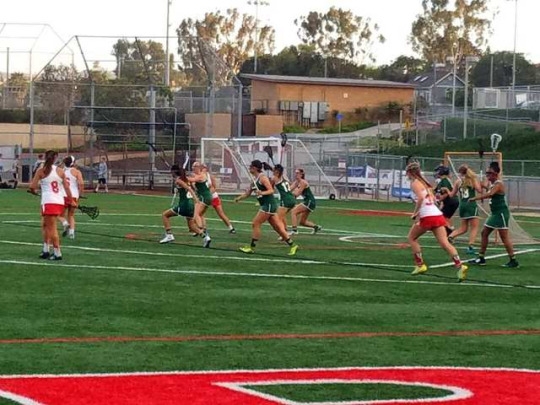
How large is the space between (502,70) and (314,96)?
960 inches

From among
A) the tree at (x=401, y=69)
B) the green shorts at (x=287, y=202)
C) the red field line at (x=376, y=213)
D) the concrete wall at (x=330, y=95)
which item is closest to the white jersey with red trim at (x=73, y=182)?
the green shorts at (x=287, y=202)

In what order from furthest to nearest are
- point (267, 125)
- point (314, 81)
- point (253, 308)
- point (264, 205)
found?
point (314, 81), point (267, 125), point (264, 205), point (253, 308)

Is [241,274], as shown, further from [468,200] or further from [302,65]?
[302,65]

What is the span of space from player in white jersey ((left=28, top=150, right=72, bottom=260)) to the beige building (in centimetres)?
6355

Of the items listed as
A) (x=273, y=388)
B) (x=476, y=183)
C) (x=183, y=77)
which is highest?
(x=183, y=77)

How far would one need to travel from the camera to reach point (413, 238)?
18328 millimetres

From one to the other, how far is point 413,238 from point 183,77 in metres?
47.0

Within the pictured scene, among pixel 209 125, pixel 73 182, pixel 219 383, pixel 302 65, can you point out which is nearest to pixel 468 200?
pixel 73 182

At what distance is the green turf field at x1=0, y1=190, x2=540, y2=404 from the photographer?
35.7 ft

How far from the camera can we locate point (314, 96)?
88.6 meters

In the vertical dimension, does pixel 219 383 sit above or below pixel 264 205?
below

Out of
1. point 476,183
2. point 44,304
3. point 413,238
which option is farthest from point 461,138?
point 44,304

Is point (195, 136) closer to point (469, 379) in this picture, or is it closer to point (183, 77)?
point (183, 77)

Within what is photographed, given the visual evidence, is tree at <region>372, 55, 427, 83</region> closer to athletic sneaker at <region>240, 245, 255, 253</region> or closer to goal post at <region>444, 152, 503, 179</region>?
goal post at <region>444, 152, 503, 179</region>
